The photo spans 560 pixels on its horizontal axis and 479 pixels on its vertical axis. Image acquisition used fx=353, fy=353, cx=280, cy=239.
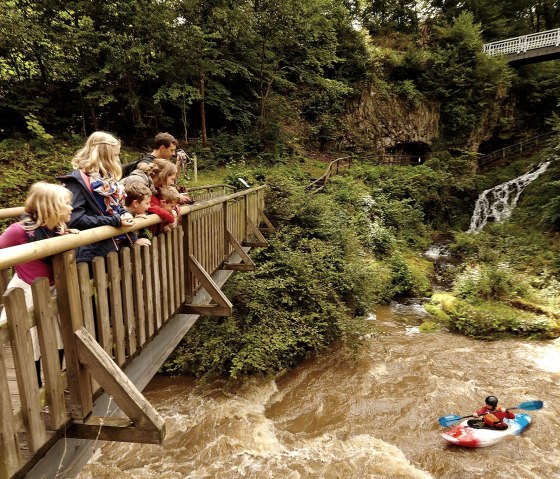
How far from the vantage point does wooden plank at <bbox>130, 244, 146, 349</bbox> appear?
2811 mm

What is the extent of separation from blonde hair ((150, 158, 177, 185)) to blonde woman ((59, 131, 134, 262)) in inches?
29.3

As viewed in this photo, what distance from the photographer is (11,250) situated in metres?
1.64

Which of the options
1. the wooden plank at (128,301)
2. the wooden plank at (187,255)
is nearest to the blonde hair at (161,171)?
the wooden plank at (187,255)

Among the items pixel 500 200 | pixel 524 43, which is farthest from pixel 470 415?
pixel 524 43

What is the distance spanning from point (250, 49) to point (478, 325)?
55.8ft

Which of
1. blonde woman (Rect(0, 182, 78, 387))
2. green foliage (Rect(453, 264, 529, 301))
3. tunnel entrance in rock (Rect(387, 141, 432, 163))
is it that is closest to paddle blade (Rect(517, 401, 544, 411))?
green foliage (Rect(453, 264, 529, 301))

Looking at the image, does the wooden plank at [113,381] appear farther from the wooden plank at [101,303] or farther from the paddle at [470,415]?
the paddle at [470,415]

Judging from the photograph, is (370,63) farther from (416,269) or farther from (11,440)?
(11,440)

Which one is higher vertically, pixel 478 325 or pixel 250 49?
pixel 250 49

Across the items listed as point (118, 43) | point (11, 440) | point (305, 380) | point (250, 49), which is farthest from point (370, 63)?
point (11, 440)

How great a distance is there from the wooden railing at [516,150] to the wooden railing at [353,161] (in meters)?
4.17

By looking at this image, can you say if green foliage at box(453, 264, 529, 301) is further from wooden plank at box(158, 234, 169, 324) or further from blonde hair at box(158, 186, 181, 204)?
blonde hair at box(158, 186, 181, 204)

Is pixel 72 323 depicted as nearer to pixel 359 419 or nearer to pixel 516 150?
pixel 359 419

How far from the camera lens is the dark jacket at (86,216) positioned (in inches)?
96.0
